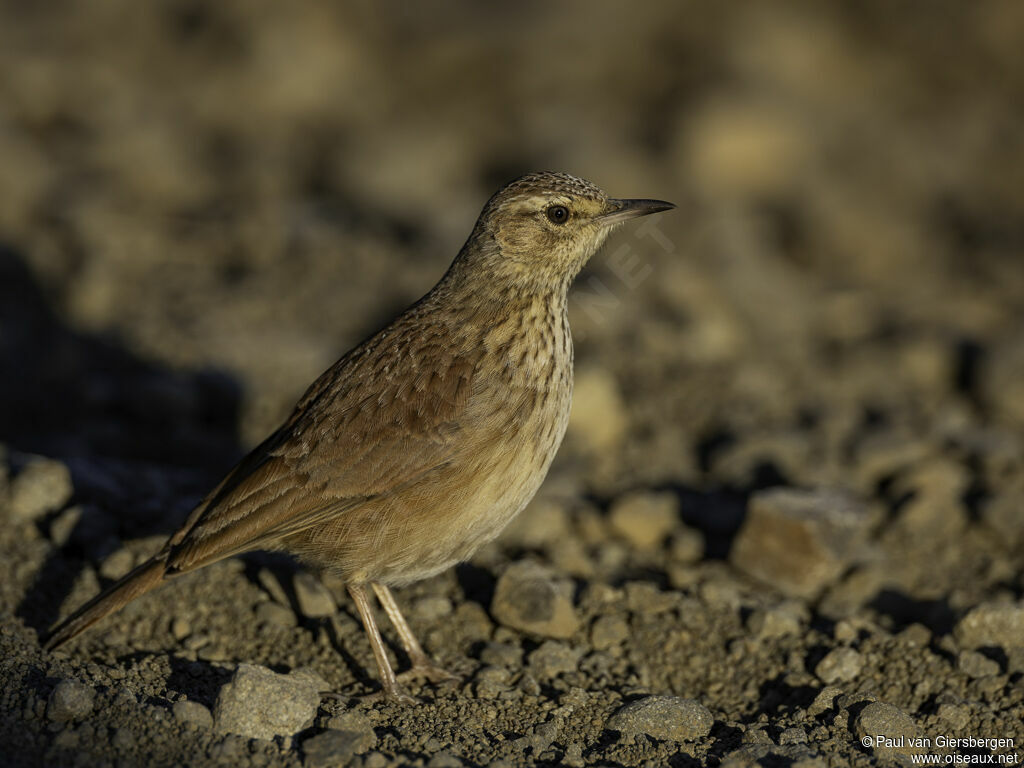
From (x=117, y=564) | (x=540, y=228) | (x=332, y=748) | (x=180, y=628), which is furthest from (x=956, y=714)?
(x=117, y=564)

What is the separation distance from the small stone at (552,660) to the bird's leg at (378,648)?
625 mm

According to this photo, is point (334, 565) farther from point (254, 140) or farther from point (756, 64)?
point (756, 64)

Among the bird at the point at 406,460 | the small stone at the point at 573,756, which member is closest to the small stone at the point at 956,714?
the small stone at the point at 573,756

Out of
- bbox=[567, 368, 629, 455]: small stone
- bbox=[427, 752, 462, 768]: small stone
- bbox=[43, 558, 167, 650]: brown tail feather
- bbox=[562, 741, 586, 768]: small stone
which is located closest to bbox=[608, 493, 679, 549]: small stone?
bbox=[567, 368, 629, 455]: small stone

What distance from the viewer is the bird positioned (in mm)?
4691

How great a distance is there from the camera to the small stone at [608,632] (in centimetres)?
532

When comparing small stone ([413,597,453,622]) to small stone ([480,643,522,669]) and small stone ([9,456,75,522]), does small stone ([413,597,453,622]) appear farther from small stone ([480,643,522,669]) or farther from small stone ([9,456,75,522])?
small stone ([9,456,75,522])

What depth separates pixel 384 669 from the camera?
4793 mm

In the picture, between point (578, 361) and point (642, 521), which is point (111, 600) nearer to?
point (642, 521)

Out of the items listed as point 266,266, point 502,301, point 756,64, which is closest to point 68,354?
point 266,266

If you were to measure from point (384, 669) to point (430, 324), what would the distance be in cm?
150

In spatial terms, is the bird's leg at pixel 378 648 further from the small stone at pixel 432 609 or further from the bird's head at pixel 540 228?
the bird's head at pixel 540 228

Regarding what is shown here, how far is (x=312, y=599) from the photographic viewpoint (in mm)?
5328

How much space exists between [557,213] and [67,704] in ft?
9.35
